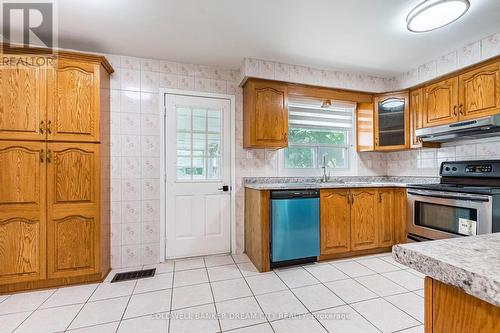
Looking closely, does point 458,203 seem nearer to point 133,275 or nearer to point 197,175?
point 197,175

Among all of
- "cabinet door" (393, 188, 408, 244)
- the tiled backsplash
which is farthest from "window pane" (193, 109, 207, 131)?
the tiled backsplash

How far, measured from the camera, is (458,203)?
88.0 inches

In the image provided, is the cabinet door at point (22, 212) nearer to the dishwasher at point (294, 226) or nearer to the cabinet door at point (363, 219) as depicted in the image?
the dishwasher at point (294, 226)

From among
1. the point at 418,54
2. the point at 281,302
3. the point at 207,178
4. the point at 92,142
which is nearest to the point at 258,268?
the point at 281,302

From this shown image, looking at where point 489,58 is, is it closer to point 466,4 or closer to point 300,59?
point 466,4

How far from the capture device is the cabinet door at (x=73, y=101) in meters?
2.17

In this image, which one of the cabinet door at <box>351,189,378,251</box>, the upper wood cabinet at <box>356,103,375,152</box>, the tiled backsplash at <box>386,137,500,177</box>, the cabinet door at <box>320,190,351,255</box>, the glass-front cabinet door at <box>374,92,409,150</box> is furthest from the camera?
the upper wood cabinet at <box>356,103,375,152</box>

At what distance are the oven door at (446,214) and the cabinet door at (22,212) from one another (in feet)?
12.7

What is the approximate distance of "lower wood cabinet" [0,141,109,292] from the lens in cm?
206

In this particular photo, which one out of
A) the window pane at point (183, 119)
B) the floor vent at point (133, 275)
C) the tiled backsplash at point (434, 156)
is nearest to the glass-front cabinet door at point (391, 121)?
the tiled backsplash at point (434, 156)

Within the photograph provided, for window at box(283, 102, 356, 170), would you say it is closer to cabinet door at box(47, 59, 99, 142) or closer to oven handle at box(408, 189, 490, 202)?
oven handle at box(408, 189, 490, 202)

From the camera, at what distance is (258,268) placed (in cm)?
252

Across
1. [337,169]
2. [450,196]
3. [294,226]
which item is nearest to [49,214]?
[294,226]

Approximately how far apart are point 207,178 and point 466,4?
286cm
